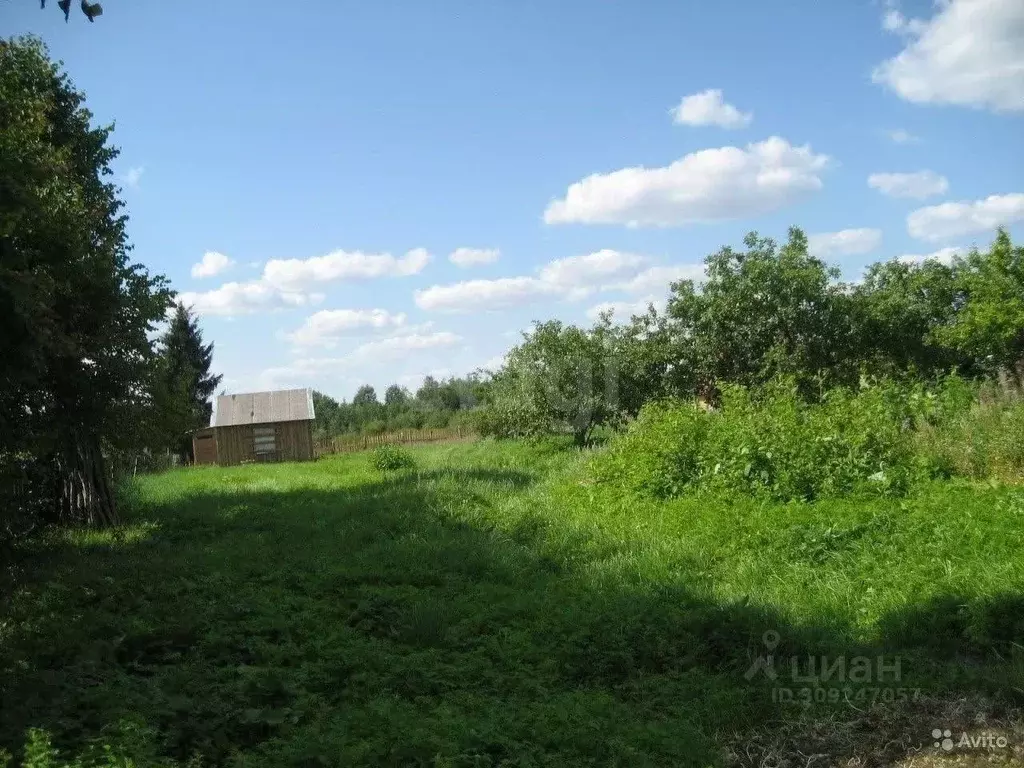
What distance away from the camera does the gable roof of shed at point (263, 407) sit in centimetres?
3169

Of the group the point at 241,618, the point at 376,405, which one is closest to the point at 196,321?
the point at 376,405

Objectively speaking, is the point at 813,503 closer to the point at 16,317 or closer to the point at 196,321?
the point at 16,317

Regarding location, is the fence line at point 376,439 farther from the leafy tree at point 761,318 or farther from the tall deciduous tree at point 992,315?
the tall deciduous tree at point 992,315

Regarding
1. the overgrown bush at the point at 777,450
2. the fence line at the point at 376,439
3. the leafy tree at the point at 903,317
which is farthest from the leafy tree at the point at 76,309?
the fence line at the point at 376,439

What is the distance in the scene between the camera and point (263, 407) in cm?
3262

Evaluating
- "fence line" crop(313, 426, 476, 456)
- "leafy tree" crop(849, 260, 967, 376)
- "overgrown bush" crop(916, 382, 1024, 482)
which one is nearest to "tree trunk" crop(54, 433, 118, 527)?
"overgrown bush" crop(916, 382, 1024, 482)

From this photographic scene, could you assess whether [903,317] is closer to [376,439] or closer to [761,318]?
[761,318]

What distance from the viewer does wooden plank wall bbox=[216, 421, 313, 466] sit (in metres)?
30.9

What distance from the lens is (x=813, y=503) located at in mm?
9344

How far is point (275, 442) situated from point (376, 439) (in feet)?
18.5

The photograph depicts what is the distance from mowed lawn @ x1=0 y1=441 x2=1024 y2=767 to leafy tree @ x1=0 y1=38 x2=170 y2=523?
1.79 m

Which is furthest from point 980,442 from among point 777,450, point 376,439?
point 376,439

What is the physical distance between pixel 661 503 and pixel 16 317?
7.19 m

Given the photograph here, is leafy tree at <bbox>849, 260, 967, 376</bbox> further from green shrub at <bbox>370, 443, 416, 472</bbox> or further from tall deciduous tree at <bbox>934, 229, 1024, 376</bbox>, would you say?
green shrub at <bbox>370, 443, 416, 472</bbox>
